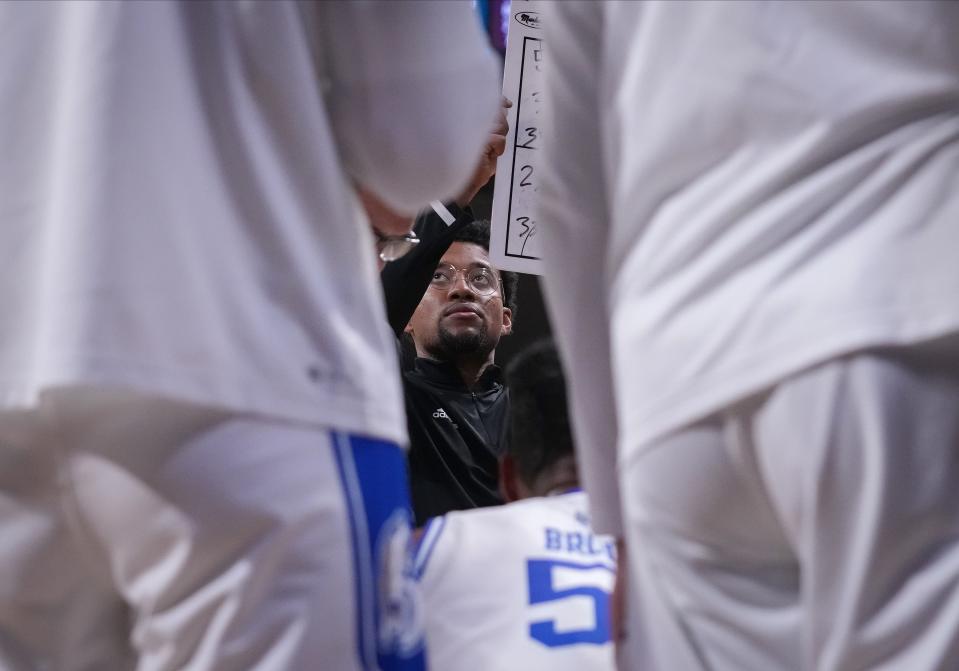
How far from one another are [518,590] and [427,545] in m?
0.15

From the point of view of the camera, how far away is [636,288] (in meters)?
1.09

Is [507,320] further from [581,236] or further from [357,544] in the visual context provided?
[357,544]

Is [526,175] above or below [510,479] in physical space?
above

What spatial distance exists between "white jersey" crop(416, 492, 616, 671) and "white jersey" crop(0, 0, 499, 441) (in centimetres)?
75

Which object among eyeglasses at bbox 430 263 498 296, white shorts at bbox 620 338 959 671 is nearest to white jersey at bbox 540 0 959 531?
white shorts at bbox 620 338 959 671

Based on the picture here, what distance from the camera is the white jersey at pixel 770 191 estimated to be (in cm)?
93

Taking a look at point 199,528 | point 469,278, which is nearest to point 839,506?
point 199,528

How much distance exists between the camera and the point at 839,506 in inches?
36.6

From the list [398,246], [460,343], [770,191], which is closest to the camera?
[770,191]

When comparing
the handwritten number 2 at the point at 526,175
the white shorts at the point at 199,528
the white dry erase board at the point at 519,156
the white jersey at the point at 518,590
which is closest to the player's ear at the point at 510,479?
the white jersey at the point at 518,590

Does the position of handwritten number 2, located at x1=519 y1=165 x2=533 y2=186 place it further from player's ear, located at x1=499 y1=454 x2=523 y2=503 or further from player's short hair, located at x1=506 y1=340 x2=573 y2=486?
player's ear, located at x1=499 y1=454 x2=523 y2=503

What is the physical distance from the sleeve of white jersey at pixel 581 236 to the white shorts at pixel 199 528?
17.4 inches

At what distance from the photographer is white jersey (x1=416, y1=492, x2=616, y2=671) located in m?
1.64

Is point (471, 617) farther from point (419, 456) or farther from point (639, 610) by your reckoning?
point (419, 456)
